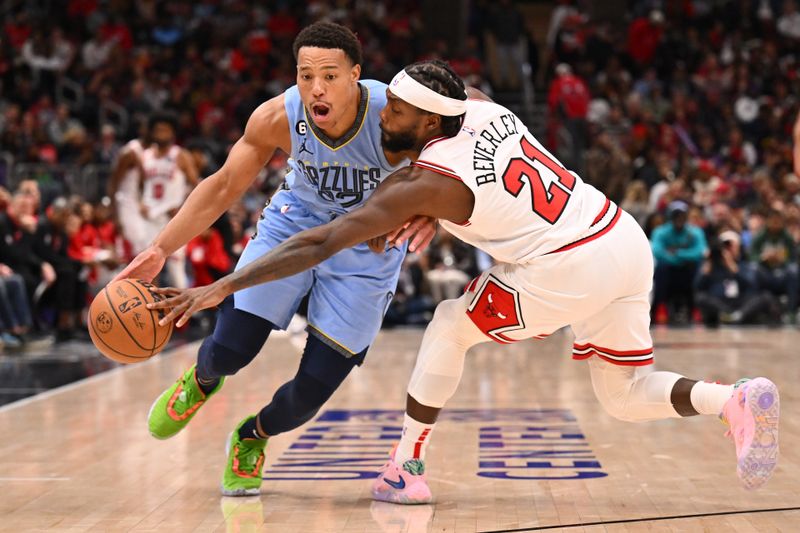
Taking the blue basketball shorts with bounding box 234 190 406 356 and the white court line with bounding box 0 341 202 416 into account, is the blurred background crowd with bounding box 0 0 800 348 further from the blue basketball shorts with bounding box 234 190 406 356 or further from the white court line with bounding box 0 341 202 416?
the blue basketball shorts with bounding box 234 190 406 356

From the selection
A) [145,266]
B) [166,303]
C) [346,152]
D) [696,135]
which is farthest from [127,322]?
[696,135]

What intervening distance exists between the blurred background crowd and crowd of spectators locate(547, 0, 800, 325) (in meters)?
0.03

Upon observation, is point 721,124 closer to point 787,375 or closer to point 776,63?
point 776,63

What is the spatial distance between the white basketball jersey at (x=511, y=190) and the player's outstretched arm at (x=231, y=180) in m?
0.68

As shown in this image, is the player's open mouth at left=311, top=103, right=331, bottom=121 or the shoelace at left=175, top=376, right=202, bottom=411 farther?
the shoelace at left=175, top=376, right=202, bottom=411

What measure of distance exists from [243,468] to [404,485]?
2.01ft

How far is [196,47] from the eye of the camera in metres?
17.0

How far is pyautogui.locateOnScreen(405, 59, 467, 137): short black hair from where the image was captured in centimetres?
376

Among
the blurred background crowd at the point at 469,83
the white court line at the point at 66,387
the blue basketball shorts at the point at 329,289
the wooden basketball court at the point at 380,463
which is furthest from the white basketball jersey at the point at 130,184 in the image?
the blue basketball shorts at the point at 329,289

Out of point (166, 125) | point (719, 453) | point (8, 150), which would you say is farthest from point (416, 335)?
point (719, 453)

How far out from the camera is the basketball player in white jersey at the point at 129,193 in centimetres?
1061

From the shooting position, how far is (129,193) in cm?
1079

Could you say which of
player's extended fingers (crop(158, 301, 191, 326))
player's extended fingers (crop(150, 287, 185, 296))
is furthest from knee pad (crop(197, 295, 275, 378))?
player's extended fingers (crop(158, 301, 191, 326))

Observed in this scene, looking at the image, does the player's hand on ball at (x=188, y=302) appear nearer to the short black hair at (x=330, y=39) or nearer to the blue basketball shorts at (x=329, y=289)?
the blue basketball shorts at (x=329, y=289)
